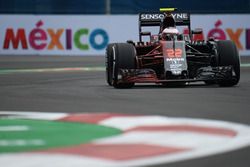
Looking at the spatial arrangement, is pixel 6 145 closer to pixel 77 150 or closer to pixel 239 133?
pixel 77 150

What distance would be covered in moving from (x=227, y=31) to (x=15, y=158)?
2064 centimetres

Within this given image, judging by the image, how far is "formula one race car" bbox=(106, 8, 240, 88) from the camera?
13414 mm

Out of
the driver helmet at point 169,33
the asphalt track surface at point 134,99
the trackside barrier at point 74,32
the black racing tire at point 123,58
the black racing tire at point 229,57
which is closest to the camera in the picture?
the asphalt track surface at point 134,99

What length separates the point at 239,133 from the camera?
7301 mm

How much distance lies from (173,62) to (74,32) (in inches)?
516

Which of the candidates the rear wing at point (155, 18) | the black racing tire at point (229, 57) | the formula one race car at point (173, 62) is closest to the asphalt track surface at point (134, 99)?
the formula one race car at point (173, 62)

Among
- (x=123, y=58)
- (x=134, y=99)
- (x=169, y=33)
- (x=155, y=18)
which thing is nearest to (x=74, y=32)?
(x=155, y=18)

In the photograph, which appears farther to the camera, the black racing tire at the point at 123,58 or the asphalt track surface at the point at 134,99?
the black racing tire at the point at 123,58

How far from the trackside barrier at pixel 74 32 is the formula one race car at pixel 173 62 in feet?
38.9

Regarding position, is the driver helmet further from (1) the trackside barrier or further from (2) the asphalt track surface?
(1) the trackside barrier

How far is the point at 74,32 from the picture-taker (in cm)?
2631

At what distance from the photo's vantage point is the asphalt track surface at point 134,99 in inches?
348

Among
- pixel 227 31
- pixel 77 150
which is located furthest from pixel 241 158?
pixel 227 31

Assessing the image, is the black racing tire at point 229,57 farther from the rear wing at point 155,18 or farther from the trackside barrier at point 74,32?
the trackside barrier at point 74,32
